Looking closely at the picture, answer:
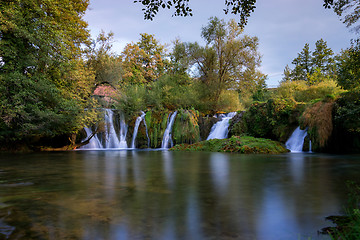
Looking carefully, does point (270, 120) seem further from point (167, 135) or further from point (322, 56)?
point (322, 56)

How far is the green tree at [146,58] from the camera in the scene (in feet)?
109

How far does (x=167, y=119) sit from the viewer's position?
65.0ft

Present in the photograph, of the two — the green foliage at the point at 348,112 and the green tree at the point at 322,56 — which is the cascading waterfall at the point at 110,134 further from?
the green tree at the point at 322,56

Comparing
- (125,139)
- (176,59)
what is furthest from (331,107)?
(176,59)

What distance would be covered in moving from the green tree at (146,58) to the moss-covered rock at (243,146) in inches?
747

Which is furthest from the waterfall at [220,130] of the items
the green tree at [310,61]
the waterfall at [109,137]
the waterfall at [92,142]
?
the green tree at [310,61]

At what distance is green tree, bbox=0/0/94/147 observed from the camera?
40.7ft

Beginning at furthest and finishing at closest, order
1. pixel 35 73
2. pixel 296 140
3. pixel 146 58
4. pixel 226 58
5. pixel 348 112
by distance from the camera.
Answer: pixel 146 58 → pixel 226 58 → pixel 296 140 → pixel 35 73 → pixel 348 112

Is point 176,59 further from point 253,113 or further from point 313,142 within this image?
point 313,142

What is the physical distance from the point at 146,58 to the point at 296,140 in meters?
24.9

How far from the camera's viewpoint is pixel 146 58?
34375 mm

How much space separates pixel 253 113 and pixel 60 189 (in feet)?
47.3

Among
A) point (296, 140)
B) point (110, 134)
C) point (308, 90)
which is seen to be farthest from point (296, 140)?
point (110, 134)

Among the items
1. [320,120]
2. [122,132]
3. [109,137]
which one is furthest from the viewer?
[122,132]
